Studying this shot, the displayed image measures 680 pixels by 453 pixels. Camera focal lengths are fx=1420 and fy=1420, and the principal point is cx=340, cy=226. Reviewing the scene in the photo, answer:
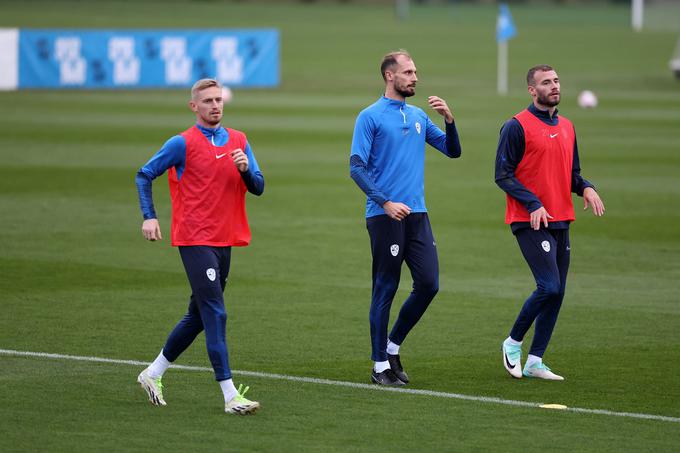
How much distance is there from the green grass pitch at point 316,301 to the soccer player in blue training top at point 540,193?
439 mm

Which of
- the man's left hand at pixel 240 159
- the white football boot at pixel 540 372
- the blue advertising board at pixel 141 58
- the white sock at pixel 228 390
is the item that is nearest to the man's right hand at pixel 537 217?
the white football boot at pixel 540 372

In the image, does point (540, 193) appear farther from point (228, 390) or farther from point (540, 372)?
point (228, 390)

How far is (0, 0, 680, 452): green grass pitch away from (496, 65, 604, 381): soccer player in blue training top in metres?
0.44

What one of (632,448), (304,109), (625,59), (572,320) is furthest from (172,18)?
(632,448)

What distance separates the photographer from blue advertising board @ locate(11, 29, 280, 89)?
141 feet

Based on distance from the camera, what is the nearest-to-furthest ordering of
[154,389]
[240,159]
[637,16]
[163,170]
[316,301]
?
[240,159], [163,170], [154,389], [316,301], [637,16]

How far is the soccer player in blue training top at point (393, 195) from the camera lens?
9.93 m

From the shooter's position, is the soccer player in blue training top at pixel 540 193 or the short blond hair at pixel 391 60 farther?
the soccer player in blue training top at pixel 540 193

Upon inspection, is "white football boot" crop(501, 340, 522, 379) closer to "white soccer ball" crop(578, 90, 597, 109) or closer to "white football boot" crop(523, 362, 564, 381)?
"white football boot" crop(523, 362, 564, 381)

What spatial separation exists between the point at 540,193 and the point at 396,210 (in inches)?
47.0

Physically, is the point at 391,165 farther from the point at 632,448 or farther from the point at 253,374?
the point at 632,448

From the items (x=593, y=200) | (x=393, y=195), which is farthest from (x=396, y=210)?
(x=593, y=200)

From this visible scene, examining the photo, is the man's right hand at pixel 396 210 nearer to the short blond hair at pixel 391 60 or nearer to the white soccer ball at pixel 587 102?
the short blond hair at pixel 391 60

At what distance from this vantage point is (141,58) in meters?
44.5
